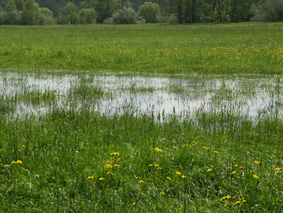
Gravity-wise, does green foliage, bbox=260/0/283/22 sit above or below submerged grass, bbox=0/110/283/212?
above

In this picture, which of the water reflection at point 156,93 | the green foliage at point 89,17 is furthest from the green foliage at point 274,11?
the water reflection at point 156,93

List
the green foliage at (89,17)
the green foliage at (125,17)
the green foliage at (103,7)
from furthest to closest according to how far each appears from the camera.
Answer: the green foliage at (103,7) → the green foliage at (89,17) → the green foliage at (125,17)

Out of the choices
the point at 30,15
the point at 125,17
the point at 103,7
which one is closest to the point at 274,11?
the point at 125,17

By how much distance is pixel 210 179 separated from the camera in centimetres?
483

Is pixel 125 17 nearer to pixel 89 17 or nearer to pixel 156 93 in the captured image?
pixel 89 17

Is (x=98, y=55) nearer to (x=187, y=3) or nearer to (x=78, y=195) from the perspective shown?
(x=78, y=195)

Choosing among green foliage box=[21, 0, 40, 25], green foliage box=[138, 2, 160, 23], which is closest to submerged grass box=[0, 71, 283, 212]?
green foliage box=[21, 0, 40, 25]

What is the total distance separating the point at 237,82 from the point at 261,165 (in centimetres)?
866

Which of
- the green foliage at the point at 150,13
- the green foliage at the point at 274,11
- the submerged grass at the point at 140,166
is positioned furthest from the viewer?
the green foliage at the point at 150,13

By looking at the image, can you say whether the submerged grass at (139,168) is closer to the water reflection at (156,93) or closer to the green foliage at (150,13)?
the water reflection at (156,93)

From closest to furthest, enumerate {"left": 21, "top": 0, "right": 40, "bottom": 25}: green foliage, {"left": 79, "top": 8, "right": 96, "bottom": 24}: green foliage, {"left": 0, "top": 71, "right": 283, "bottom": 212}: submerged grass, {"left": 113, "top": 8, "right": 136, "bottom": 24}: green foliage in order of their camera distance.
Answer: {"left": 0, "top": 71, "right": 283, "bottom": 212}: submerged grass
{"left": 21, "top": 0, "right": 40, "bottom": 25}: green foliage
{"left": 113, "top": 8, "right": 136, "bottom": 24}: green foliage
{"left": 79, "top": 8, "right": 96, "bottom": 24}: green foliage

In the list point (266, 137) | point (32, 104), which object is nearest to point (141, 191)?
point (266, 137)

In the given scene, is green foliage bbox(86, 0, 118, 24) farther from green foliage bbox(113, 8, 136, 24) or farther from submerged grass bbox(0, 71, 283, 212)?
submerged grass bbox(0, 71, 283, 212)

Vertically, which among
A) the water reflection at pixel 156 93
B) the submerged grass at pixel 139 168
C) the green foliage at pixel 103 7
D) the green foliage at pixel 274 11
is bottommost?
the submerged grass at pixel 139 168
